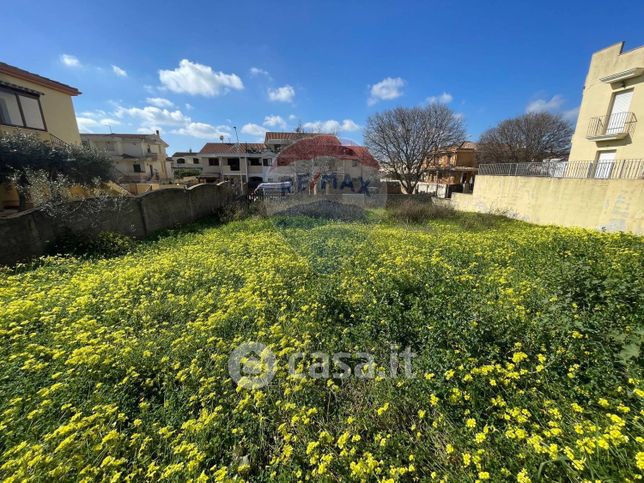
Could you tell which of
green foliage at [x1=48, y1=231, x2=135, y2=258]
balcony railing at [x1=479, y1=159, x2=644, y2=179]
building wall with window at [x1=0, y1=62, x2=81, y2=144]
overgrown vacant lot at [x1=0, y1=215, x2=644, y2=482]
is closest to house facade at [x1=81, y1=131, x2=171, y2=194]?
building wall with window at [x1=0, y1=62, x2=81, y2=144]

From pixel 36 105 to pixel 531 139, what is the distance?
Answer: 39.6m

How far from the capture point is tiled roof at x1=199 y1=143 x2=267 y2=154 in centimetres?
3584

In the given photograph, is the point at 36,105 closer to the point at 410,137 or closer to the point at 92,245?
the point at 92,245

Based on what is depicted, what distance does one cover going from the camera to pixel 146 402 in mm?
2535

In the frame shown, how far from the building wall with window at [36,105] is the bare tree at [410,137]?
2028cm

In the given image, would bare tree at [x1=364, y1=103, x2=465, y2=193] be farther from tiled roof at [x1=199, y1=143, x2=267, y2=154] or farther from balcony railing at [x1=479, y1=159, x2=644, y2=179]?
tiled roof at [x1=199, y1=143, x2=267, y2=154]

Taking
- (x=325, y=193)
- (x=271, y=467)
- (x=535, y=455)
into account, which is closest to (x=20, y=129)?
(x=325, y=193)

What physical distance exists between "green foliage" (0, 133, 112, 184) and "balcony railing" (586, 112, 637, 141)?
26054 millimetres

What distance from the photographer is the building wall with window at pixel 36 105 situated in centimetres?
1232

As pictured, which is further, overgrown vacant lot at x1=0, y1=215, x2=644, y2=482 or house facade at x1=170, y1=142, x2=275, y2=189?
house facade at x1=170, y1=142, x2=275, y2=189

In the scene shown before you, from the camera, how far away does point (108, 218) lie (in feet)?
27.0

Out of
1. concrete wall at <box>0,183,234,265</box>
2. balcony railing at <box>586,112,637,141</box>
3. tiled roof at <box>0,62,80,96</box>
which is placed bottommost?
concrete wall at <box>0,183,234,265</box>

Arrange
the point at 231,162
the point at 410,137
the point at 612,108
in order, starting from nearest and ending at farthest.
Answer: the point at 612,108, the point at 410,137, the point at 231,162

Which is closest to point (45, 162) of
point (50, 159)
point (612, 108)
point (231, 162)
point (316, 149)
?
point (50, 159)
